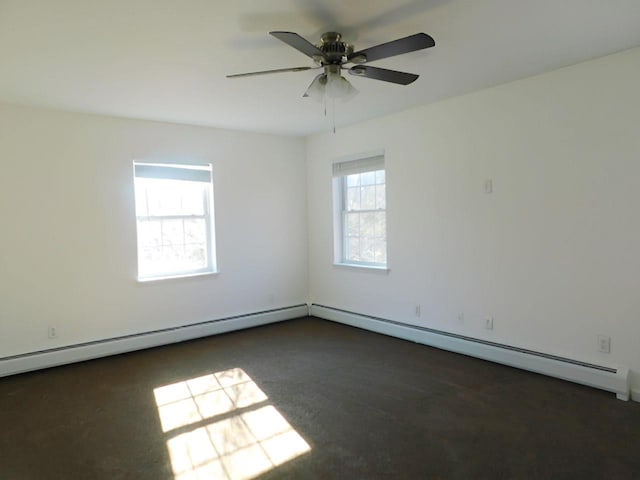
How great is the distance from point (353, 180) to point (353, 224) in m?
0.56

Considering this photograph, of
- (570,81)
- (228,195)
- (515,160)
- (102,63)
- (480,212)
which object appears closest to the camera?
(102,63)

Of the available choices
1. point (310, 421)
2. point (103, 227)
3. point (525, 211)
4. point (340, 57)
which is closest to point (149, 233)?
point (103, 227)

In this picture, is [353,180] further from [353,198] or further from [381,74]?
[381,74]

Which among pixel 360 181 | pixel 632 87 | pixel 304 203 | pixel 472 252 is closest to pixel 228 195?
pixel 304 203

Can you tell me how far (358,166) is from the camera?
4.89 m

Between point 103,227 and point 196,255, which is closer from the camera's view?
point 103,227

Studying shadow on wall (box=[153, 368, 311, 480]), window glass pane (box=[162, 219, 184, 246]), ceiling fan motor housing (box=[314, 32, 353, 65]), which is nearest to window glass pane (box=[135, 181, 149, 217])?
window glass pane (box=[162, 219, 184, 246])

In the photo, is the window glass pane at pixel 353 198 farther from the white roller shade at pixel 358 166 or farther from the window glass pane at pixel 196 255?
the window glass pane at pixel 196 255

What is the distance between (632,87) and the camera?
111 inches

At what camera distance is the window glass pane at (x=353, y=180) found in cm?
506

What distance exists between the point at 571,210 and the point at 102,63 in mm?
3601

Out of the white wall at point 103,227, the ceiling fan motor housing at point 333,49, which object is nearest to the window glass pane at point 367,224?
the white wall at point 103,227

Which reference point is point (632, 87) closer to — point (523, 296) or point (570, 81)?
point (570, 81)

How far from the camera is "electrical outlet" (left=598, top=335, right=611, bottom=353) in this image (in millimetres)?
3028
